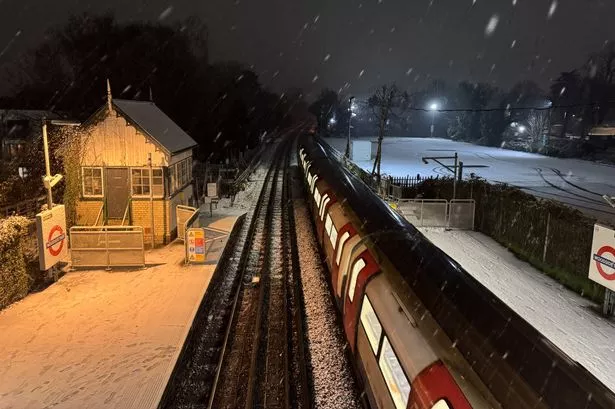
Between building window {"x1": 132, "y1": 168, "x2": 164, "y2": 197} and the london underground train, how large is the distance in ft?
30.6

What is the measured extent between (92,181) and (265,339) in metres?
9.73

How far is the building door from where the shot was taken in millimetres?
16750

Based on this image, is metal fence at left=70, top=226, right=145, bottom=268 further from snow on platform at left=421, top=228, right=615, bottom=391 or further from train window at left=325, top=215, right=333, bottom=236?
snow on platform at left=421, top=228, right=615, bottom=391

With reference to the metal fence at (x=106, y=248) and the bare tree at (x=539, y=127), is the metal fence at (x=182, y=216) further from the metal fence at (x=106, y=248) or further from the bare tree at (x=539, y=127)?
the bare tree at (x=539, y=127)

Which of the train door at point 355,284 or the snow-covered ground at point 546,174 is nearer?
the train door at point 355,284

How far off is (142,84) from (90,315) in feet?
97.3

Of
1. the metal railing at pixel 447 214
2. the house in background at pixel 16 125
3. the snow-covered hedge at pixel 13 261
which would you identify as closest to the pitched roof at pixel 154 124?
the snow-covered hedge at pixel 13 261

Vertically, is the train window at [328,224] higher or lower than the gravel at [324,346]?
higher

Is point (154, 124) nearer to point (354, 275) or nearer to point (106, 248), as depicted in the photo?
point (106, 248)

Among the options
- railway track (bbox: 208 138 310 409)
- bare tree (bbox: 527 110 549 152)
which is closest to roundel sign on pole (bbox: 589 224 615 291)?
railway track (bbox: 208 138 310 409)

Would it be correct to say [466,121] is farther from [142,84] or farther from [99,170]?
[99,170]

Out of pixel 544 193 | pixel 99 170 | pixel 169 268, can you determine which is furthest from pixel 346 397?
pixel 544 193

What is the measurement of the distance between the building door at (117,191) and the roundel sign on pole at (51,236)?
3.26 m

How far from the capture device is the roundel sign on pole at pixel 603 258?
1152 cm
